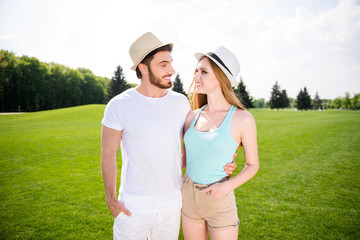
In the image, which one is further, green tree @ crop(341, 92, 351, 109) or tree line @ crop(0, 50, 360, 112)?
green tree @ crop(341, 92, 351, 109)

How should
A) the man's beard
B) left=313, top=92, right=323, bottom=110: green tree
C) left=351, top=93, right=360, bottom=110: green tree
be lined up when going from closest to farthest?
the man's beard → left=351, top=93, right=360, bottom=110: green tree → left=313, top=92, right=323, bottom=110: green tree

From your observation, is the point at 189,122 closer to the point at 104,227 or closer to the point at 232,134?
the point at 232,134

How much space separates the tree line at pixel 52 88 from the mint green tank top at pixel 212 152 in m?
50.0

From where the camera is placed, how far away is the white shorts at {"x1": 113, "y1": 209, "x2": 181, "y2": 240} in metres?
2.20

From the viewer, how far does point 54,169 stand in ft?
26.6

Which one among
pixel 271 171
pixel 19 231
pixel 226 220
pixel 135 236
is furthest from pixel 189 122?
pixel 271 171

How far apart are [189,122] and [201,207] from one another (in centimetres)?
107

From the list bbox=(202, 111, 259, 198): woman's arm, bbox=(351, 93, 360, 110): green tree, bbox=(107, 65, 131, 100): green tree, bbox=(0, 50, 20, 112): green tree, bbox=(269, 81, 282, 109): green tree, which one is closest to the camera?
bbox=(202, 111, 259, 198): woman's arm

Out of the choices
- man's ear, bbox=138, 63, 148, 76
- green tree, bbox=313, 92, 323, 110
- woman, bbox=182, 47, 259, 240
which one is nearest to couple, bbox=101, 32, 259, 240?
woman, bbox=182, 47, 259, 240

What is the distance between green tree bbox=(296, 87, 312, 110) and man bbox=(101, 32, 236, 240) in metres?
84.3

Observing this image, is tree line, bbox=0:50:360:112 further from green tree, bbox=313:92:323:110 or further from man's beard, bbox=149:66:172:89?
man's beard, bbox=149:66:172:89

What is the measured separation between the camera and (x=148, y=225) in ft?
7.43

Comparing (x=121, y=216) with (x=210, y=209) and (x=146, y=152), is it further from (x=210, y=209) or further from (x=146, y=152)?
(x=210, y=209)

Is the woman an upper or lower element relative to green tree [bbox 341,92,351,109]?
lower
